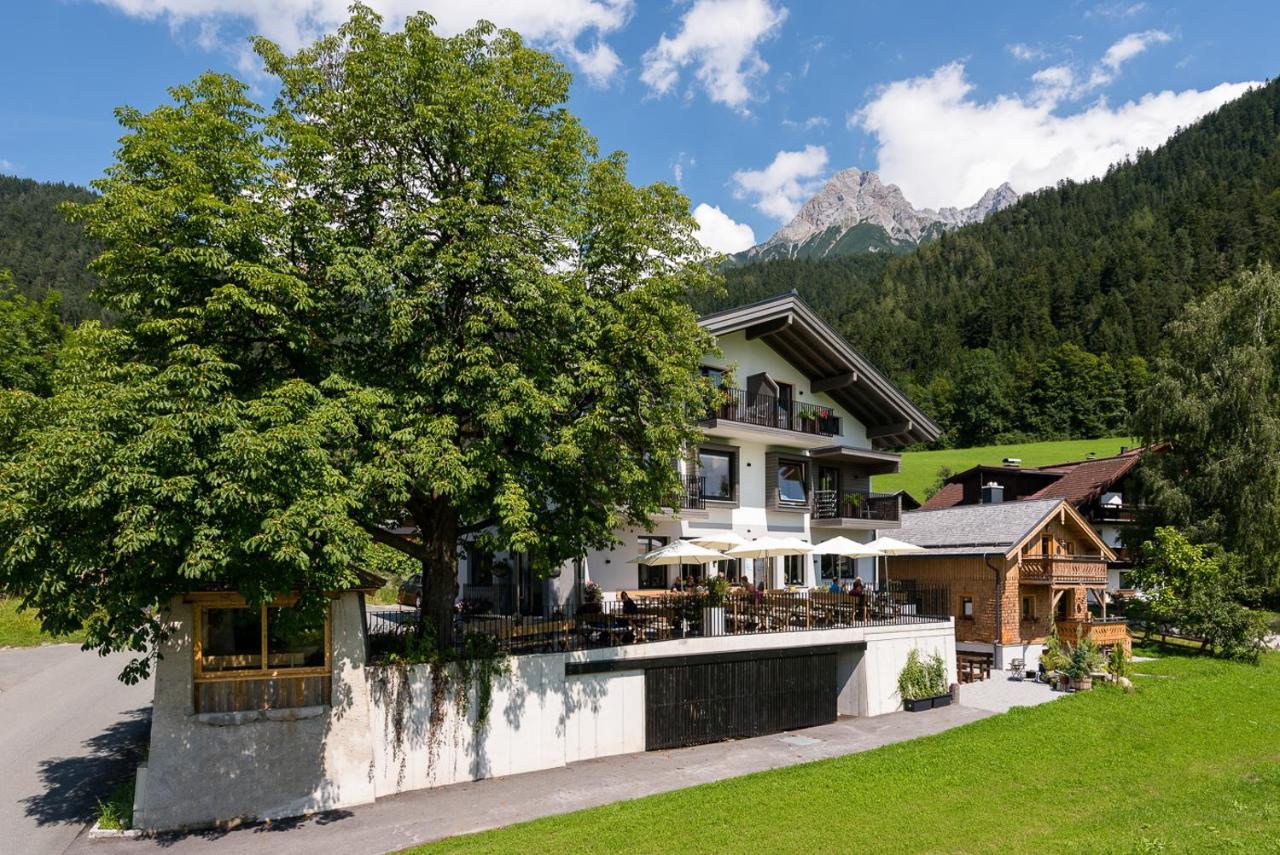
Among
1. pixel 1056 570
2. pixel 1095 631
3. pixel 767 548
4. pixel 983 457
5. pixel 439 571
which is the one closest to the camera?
pixel 439 571

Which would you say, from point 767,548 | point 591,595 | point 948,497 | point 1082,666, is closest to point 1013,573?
point 1082,666

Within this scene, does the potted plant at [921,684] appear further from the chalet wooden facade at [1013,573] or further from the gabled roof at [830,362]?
the gabled roof at [830,362]

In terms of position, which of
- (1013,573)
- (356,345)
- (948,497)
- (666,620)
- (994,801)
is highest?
(356,345)

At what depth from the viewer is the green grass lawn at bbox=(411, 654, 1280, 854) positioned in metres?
12.0

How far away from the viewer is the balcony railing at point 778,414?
27078 mm

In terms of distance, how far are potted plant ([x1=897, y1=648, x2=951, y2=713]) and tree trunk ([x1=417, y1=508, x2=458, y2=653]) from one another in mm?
13338

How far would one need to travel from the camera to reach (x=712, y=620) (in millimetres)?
19453

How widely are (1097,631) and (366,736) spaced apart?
2883 centimetres

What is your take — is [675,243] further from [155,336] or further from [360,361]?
[155,336]

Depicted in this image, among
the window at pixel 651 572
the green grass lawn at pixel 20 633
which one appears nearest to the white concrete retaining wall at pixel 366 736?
the window at pixel 651 572

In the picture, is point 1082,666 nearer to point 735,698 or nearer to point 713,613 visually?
point 735,698

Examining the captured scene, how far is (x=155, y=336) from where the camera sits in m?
13.2

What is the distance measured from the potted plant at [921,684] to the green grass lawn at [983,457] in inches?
1971

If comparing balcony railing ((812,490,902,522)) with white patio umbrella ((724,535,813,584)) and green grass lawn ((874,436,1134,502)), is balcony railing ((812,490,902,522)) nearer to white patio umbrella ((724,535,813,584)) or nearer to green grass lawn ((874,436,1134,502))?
white patio umbrella ((724,535,813,584))
